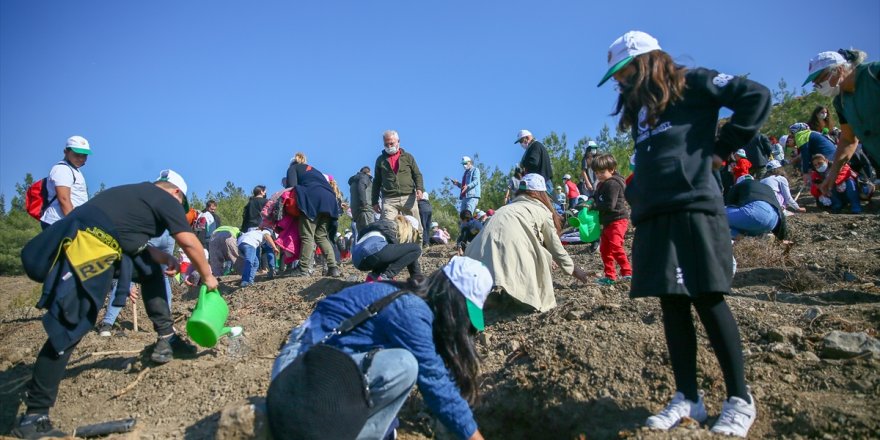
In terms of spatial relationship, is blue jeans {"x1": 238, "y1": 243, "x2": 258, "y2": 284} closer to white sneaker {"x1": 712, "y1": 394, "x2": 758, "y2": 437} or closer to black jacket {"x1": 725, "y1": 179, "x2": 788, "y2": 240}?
black jacket {"x1": 725, "y1": 179, "x2": 788, "y2": 240}

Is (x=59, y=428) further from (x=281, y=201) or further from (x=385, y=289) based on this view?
(x=281, y=201)

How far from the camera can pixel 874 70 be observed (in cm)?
355

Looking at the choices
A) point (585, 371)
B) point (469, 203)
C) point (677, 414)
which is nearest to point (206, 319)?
point (585, 371)

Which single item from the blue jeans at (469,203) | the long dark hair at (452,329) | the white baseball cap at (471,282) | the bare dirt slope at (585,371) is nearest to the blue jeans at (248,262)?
the bare dirt slope at (585,371)

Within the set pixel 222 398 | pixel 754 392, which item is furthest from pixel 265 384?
pixel 754 392

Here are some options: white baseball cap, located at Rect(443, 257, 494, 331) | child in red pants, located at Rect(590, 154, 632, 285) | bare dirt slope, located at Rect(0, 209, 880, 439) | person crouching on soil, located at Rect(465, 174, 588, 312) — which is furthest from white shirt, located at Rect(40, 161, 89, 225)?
child in red pants, located at Rect(590, 154, 632, 285)

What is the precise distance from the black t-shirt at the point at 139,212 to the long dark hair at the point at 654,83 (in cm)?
318

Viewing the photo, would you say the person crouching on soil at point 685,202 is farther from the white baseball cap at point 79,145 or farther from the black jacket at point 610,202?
the white baseball cap at point 79,145

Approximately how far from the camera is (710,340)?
2.55 m

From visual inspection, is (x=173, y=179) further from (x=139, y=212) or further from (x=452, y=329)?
(x=452, y=329)

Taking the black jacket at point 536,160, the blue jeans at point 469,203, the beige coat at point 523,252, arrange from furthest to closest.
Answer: the blue jeans at point 469,203 < the black jacket at point 536,160 < the beige coat at point 523,252

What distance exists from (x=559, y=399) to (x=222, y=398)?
2.36 m

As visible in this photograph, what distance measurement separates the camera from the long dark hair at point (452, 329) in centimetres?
277

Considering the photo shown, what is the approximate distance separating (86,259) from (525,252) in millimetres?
3443
